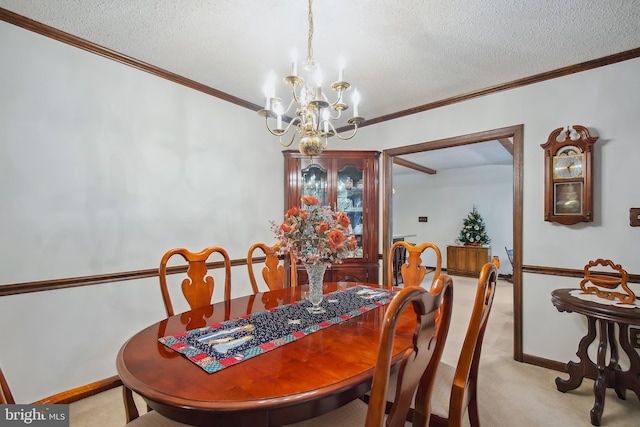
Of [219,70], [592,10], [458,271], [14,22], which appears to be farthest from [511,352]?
[14,22]

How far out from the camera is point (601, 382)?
1.94m

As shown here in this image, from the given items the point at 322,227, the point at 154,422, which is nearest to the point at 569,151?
the point at 322,227

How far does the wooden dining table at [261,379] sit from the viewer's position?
867 millimetres

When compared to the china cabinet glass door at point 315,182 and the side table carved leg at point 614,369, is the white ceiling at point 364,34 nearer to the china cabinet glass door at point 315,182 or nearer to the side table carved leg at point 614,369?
the china cabinet glass door at point 315,182

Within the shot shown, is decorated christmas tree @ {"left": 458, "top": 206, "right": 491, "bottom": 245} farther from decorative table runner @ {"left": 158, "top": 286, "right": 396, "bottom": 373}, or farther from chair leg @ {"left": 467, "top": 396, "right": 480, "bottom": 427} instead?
chair leg @ {"left": 467, "top": 396, "right": 480, "bottom": 427}

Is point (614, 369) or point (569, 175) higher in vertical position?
point (569, 175)

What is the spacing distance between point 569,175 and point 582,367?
144 cm

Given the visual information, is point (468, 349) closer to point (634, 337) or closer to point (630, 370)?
point (630, 370)

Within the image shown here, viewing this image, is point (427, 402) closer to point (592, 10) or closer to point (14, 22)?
point (592, 10)

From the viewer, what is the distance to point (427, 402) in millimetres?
1006

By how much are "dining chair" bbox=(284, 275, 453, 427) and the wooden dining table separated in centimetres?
14

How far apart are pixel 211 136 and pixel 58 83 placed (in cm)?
117

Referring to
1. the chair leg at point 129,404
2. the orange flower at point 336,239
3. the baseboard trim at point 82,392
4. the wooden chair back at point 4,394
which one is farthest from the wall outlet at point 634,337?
the baseboard trim at point 82,392

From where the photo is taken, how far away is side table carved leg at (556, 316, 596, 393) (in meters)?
2.14
